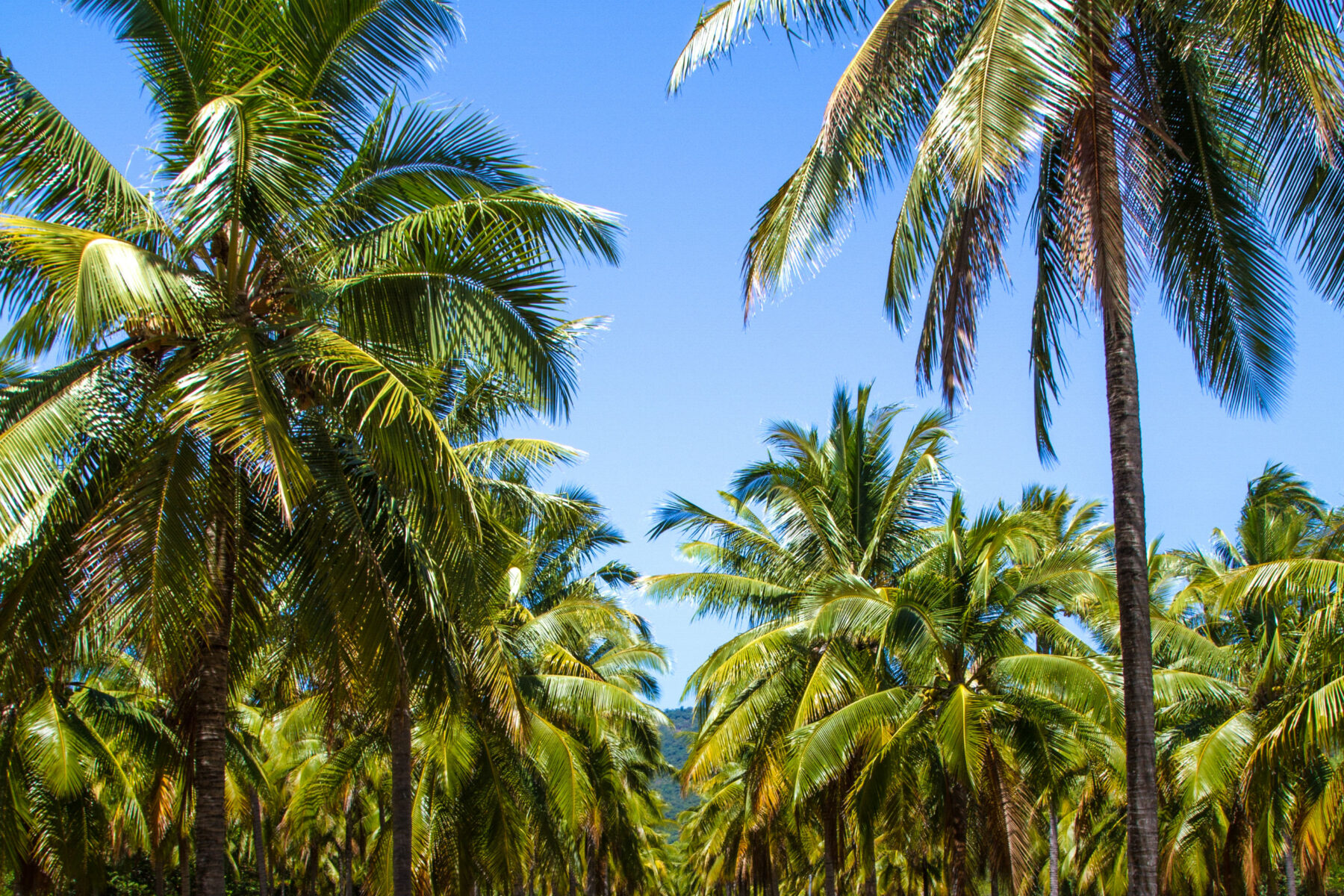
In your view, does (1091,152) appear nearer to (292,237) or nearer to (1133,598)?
(1133,598)

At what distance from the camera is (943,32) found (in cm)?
920

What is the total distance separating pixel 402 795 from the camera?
48.6 feet

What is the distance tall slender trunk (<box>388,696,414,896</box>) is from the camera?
14.7m

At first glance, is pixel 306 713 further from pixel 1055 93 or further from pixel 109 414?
pixel 1055 93

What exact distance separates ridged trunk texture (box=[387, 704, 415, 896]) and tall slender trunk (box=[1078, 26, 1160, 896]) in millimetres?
9784

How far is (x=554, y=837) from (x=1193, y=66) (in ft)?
51.7

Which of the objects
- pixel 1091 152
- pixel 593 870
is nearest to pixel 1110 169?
A: pixel 1091 152

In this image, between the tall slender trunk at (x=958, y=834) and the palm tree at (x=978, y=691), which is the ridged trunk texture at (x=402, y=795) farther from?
the tall slender trunk at (x=958, y=834)

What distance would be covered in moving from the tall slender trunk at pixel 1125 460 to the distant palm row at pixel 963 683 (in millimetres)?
6317

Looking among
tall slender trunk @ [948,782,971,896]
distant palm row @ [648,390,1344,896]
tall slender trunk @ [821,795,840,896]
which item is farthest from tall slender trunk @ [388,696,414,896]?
tall slender trunk @ [948,782,971,896]

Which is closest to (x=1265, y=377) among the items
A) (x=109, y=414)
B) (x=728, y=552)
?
(x=109, y=414)

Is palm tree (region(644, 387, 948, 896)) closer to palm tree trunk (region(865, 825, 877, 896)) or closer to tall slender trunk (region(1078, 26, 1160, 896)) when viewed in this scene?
palm tree trunk (region(865, 825, 877, 896))

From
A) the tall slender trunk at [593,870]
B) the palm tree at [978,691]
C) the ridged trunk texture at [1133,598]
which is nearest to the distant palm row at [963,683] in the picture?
the palm tree at [978,691]

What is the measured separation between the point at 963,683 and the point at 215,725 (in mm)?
9969
